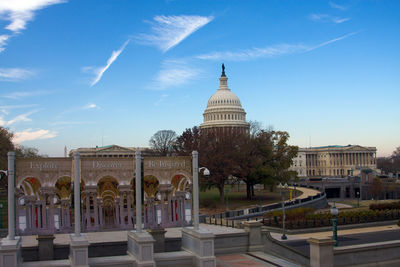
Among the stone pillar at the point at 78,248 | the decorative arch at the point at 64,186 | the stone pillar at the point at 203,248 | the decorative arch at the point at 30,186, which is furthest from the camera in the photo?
the decorative arch at the point at 64,186

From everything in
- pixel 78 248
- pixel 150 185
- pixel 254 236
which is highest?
pixel 150 185

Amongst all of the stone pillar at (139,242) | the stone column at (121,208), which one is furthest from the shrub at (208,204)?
the stone pillar at (139,242)

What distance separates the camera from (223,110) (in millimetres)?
163375

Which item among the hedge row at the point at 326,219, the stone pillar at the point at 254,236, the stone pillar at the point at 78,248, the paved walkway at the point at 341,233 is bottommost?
the paved walkway at the point at 341,233

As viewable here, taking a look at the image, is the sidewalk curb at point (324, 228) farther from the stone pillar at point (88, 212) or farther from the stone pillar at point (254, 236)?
the stone pillar at point (88, 212)

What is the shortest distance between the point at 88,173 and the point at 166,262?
4927 mm

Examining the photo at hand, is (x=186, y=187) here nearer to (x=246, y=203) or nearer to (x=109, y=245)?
(x=109, y=245)

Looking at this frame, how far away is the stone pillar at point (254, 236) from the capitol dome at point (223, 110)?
134 metres

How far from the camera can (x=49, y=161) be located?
68.0 ft

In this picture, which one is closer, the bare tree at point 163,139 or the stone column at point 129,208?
the stone column at point 129,208

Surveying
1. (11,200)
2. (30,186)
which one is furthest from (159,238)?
(11,200)

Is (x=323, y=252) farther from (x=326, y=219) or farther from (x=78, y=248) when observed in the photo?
(x=326, y=219)

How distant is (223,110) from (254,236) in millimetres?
138655

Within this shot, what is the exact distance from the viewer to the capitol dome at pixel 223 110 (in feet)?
→ 533
